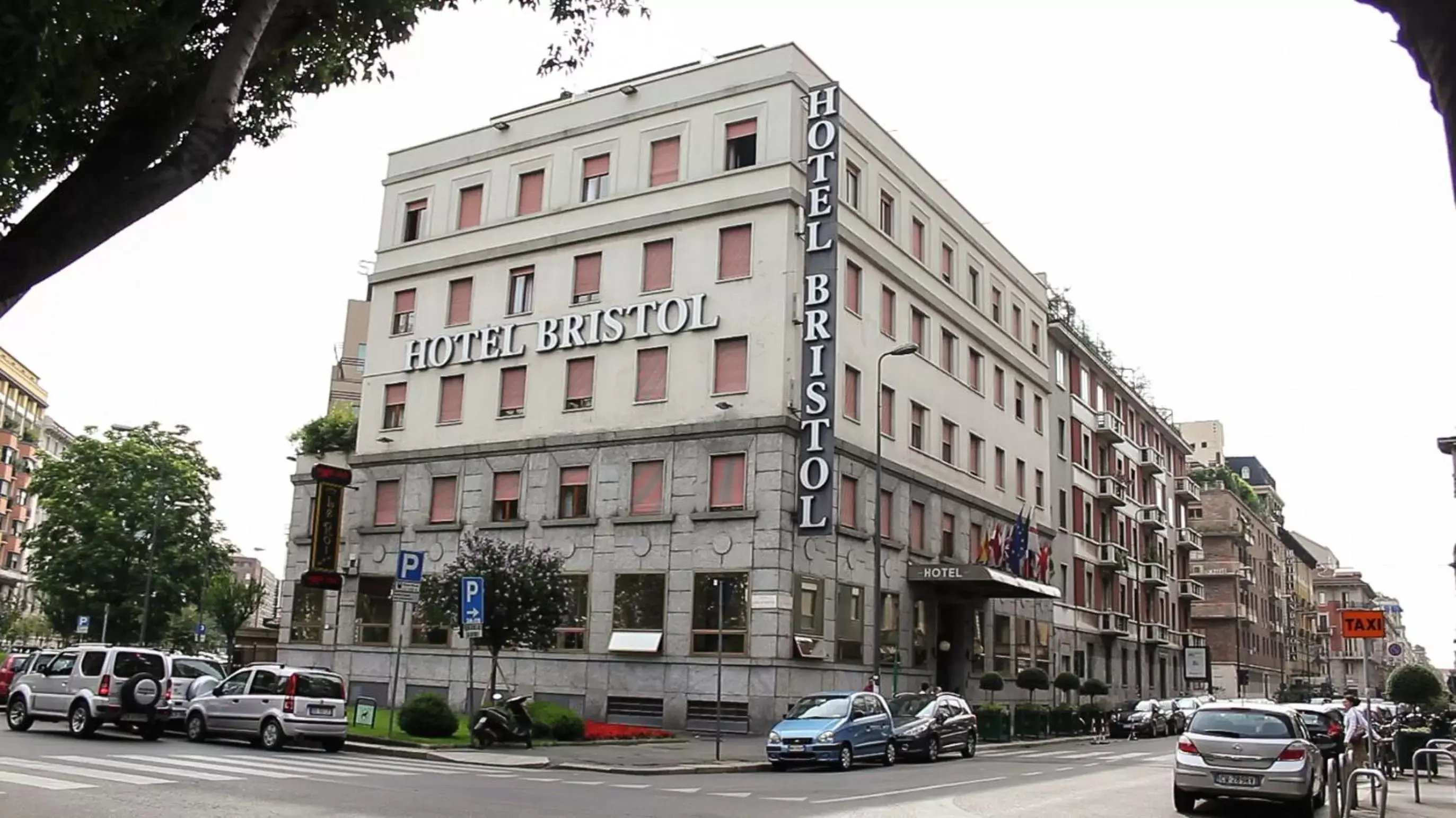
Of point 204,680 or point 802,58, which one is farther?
point 802,58

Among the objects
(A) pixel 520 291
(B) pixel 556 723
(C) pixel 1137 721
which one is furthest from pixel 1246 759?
(C) pixel 1137 721

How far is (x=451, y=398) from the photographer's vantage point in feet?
130

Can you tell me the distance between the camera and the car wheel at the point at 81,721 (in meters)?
23.0

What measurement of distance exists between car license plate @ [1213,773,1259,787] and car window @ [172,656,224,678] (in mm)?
18985

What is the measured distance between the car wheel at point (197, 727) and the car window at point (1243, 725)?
1758 cm

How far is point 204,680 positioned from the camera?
80.8 ft

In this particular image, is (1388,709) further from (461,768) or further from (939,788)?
(461,768)

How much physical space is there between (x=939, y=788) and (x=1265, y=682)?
8580 cm

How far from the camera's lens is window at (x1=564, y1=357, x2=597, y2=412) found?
120 feet

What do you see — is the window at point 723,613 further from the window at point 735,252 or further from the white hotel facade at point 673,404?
the window at point 735,252

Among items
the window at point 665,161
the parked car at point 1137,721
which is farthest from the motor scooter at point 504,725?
the parked car at point 1137,721

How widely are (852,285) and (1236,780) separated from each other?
22.4 meters

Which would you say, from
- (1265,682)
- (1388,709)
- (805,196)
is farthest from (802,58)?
(1265,682)

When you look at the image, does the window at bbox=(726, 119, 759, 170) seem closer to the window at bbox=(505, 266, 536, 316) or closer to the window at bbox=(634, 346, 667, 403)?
the window at bbox=(634, 346, 667, 403)
